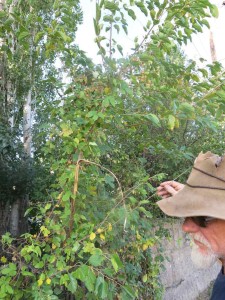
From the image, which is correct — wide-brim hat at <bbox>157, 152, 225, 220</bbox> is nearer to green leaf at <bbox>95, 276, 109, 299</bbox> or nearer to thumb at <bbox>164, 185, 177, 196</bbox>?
thumb at <bbox>164, 185, 177, 196</bbox>

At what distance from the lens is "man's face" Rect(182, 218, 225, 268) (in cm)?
136

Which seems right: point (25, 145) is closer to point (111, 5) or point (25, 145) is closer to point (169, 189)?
point (111, 5)

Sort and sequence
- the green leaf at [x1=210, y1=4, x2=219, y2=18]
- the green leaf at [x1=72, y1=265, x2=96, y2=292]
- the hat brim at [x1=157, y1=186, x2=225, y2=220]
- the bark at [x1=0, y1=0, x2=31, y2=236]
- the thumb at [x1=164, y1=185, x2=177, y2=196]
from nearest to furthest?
the hat brim at [x1=157, y1=186, x2=225, y2=220], the thumb at [x1=164, y1=185, x2=177, y2=196], the green leaf at [x1=72, y1=265, x2=96, y2=292], the green leaf at [x1=210, y1=4, x2=219, y2=18], the bark at [x1=0, y1=0, x2=31, y2=236]

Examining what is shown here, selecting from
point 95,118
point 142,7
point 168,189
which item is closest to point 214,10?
point 142,7

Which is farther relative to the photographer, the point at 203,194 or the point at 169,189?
the point at 169,189

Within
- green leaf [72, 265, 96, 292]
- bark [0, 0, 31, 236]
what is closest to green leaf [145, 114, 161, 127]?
green leaf [72, 265, 96, 292]

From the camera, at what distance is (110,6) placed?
106 inches

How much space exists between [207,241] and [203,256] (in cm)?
10

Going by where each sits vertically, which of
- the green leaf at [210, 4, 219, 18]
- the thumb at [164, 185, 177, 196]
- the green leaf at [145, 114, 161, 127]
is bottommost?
the thumb at [164, 185, 177, 196]

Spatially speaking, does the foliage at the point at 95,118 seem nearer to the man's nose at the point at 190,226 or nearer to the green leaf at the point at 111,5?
the green leaf at the point at 111,5

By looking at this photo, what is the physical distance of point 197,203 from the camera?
1356 millimetres

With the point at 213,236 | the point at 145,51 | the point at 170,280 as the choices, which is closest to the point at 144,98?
the point at 145,51

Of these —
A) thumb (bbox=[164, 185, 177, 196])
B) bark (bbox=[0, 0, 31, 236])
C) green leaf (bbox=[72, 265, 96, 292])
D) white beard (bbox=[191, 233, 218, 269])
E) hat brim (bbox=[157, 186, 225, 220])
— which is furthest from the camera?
bark (bbox=[0, 0, 31, 236])

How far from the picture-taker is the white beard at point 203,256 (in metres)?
1.43
